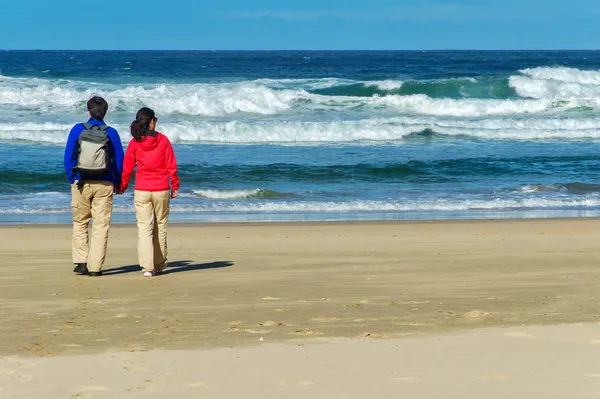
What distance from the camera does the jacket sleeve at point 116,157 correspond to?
701cm

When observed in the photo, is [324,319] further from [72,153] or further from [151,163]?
[72,153]

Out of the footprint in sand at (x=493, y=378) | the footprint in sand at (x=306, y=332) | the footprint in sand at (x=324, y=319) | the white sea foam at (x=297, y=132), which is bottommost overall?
the white sea foam at (x=297, y=132)

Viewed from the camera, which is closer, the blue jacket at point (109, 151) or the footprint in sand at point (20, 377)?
the footprint in sand at point (20, 377)

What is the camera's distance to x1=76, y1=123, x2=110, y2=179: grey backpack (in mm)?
6906

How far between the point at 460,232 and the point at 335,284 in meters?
3.78

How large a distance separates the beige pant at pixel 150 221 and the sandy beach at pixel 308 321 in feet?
0.59

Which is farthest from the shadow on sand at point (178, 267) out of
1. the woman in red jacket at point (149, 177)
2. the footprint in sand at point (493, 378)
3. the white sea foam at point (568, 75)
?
the white sea foam at point (568, 75)

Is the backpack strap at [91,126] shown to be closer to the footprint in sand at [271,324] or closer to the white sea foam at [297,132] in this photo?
the footprint in sand at [271,324]

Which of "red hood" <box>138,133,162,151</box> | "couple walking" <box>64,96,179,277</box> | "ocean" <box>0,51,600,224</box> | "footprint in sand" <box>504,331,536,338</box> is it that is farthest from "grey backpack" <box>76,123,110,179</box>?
"ocean" <box>0,51,600,224</box>

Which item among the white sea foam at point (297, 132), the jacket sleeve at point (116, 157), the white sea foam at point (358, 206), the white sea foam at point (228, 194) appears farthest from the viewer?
the white sea foam at point (297, 132)

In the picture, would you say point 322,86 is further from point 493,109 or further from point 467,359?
point 467,359

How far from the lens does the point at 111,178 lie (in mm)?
7070

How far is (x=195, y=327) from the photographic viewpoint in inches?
213

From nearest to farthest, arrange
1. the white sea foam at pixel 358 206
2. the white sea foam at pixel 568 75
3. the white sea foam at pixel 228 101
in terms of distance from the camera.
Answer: the white sea foam at pixel 358 206 → the white sea foam at pixel 228 101 → the white sea foam at pixel 568 75
